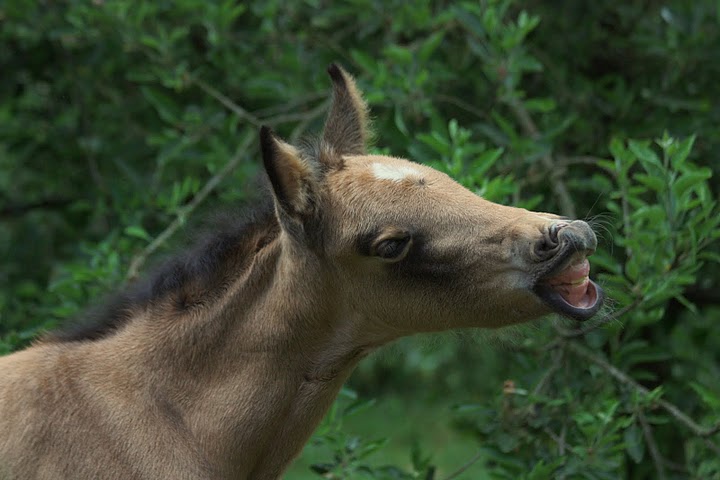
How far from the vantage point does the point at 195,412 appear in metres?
4.29

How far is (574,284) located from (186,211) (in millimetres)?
2981

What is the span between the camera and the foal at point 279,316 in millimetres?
4062

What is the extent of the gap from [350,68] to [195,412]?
3.61 metres

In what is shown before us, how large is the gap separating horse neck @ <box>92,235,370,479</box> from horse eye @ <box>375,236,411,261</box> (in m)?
0.27

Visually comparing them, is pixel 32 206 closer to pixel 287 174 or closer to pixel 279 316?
pixel 279 316

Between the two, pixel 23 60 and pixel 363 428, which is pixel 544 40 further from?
A: pixel 363 428

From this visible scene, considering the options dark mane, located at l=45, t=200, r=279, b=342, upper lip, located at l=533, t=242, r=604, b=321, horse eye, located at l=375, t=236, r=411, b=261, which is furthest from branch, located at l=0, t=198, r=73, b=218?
upper lip, located at l=533, t=242, r=604, b=321

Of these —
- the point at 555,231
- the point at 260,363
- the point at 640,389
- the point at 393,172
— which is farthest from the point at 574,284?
the point at 640,389

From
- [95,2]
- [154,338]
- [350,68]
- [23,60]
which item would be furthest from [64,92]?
[154,338]

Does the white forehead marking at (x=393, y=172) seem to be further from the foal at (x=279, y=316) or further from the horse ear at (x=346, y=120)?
the horse ear at (x=346, y=120)

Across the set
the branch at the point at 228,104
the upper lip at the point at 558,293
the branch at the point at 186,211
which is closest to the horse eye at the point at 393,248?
the upper lip at the point at 558,293

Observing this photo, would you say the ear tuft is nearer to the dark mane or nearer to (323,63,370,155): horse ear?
(323,63,370,155): horse ear

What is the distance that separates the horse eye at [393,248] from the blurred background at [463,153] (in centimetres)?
58

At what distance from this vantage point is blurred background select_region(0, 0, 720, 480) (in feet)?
17.7
